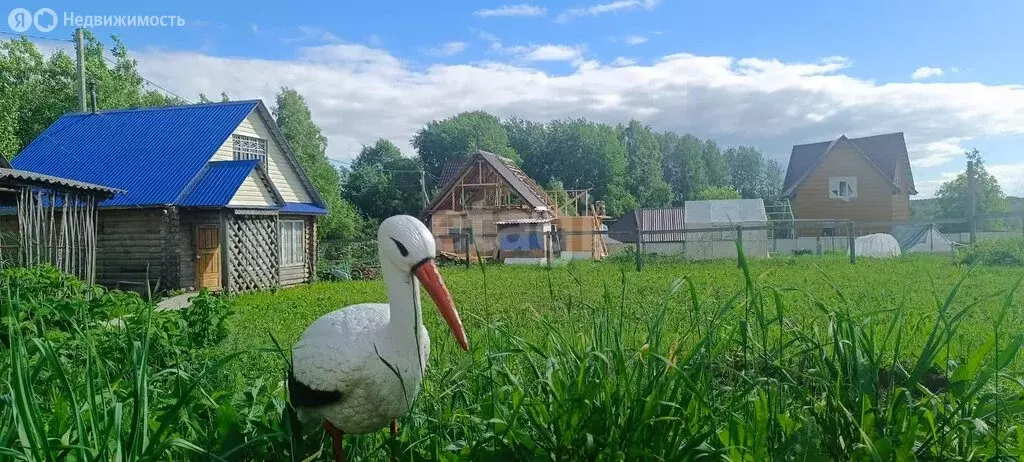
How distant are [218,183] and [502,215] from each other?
10.4 meters

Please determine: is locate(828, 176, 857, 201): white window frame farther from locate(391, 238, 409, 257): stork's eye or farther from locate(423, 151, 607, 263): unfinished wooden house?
locate(391, 238, 409, 257): stork's eye

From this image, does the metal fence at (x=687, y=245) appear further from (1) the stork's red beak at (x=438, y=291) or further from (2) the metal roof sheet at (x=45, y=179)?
(1) the stork's red beak at (x=438, y=291)

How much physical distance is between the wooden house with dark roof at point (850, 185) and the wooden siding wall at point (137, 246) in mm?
23391

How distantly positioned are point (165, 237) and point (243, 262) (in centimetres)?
166

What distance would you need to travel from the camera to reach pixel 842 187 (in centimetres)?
2742

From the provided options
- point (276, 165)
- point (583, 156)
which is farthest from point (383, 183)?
point (583, 156)

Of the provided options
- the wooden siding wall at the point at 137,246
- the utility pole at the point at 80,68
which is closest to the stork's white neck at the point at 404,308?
the wooden siding wall at the point at 137,246

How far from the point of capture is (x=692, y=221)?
89.5 ft

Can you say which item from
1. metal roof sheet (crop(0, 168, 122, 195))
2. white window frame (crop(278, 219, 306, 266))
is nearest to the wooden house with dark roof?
white window frame (crop(278, 219, 306, 266))

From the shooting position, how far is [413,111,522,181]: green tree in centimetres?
2292

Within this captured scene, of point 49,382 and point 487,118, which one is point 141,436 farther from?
point 487,118

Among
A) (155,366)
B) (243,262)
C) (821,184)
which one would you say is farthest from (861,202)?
(155,366)

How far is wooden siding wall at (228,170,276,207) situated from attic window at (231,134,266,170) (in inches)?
50.1

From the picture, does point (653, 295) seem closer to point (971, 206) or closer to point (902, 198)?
point (971, 206)
